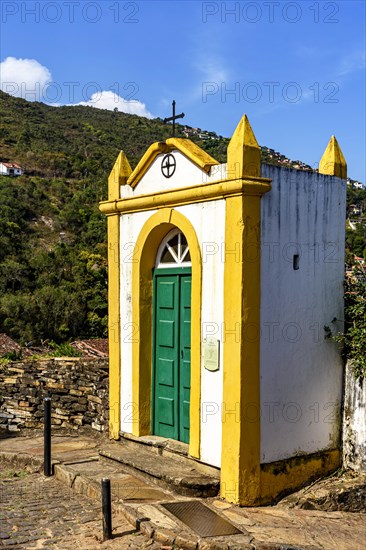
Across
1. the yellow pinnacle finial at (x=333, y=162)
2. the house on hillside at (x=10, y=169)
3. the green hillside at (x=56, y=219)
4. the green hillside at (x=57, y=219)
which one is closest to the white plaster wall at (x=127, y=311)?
the yellow pinnacle finial at (x=333, y=162)

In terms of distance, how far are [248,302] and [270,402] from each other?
1.23m

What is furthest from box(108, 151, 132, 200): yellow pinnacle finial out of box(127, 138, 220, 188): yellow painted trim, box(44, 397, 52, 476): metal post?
box(44, 397, 52, 476): metal post

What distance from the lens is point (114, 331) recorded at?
8625mm

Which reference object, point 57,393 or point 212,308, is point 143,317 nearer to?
point 212,308

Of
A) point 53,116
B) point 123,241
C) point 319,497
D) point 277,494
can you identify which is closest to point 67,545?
point 277,494

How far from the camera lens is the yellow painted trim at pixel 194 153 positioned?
7057 millimetres

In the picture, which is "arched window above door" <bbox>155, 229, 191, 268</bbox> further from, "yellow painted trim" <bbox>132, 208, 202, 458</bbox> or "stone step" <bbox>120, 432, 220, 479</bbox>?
"stone step" <bbox>120, 432, 220, 479</bbox>

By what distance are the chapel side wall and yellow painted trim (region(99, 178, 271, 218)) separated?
23 centimetres

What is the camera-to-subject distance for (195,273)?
7.20 metres

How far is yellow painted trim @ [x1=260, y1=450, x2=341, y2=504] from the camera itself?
6734mm

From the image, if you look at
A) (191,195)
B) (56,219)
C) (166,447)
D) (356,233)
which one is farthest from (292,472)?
(56,219)

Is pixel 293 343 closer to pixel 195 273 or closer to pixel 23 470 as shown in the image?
pixel 195 273

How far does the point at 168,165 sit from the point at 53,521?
14.7 feet

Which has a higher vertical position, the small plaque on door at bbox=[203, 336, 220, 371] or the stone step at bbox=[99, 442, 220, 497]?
the small plaque on door at bbox=[203, 336, 220, 371]
